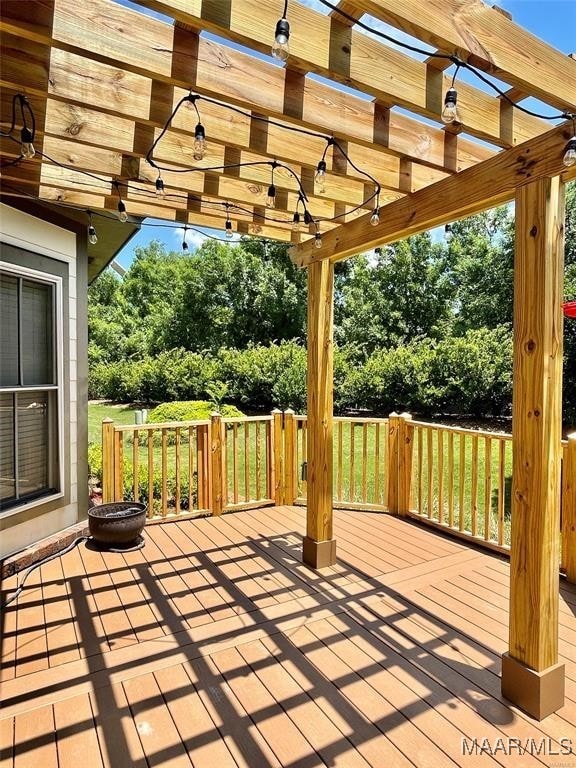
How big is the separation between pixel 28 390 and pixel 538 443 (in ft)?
10.9

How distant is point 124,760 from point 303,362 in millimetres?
9051

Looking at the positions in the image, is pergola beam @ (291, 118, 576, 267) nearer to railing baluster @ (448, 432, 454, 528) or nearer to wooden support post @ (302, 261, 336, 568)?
wooden support post @ (302, 261, 336, 568)

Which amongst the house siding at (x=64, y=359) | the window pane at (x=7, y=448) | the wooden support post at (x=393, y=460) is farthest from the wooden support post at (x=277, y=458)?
the window pane at (x=7, y=448)

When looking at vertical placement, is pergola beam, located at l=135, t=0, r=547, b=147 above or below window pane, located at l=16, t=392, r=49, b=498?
above

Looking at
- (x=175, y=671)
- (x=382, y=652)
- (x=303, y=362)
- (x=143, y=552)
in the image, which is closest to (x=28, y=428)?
(x=143, y=552)

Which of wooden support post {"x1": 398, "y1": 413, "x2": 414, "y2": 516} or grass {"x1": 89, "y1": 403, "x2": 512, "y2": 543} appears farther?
wooden support post {"x1": 398, "y1": 413, "x2": 414, "y2": 516}

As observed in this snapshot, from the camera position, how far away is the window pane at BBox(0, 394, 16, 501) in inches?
130

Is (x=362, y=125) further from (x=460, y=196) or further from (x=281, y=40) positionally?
(x=281, y=40)

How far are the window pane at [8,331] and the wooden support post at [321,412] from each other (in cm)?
211

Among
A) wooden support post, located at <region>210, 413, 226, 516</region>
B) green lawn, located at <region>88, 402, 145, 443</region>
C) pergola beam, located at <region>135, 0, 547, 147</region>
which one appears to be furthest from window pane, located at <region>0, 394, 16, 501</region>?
green lawn, located at <region>88, 402, 145, 443</region>

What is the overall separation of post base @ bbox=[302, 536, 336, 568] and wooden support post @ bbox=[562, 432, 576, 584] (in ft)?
5.20

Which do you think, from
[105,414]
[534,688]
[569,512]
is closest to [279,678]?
[534,688]

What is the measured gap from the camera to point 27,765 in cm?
174

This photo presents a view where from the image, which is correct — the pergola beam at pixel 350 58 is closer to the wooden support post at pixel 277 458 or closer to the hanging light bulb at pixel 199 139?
the hanging light bulb at pixel 199 139
